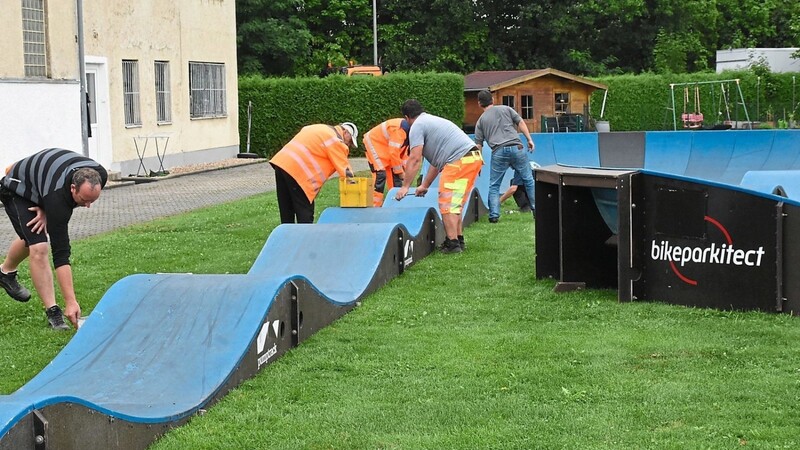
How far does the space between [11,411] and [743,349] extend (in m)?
4.69

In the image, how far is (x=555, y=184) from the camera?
10.3 m

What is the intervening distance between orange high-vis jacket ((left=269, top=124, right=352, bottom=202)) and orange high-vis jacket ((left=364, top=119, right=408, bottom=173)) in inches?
120

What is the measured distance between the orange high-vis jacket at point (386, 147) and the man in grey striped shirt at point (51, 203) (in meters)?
6.82

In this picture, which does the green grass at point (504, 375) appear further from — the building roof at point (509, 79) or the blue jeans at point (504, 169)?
the building roof at point (509, 79)

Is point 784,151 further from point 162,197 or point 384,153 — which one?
point 162,197

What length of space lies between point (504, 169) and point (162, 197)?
8076 mm

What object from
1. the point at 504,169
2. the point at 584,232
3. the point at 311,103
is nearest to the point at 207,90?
the point at 311,103

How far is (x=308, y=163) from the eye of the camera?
11805 mm

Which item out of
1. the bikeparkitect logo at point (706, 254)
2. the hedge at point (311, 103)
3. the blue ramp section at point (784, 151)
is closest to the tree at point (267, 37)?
the hedge at point (311, 103)

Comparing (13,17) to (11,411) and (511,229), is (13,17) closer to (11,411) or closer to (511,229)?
(511,229)

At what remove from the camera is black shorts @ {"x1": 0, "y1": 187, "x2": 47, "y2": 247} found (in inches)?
333

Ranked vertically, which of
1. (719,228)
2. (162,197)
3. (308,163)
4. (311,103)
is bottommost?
(162,197)

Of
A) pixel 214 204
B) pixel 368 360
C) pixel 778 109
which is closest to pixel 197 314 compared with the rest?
pixel 368 360

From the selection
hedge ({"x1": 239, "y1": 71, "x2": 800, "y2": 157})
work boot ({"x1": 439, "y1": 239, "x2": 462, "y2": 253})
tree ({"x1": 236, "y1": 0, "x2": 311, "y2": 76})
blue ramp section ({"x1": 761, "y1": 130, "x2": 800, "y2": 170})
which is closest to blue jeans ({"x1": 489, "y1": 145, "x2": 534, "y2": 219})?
work boot ({"x1": 439, "y1": 239, "x2": 462, "y2": 253})
